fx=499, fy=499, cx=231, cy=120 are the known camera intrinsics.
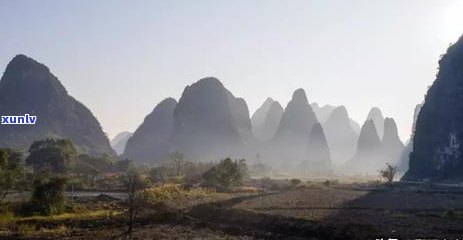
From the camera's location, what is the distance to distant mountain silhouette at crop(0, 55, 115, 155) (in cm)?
16212

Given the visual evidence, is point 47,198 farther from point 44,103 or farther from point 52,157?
point 44,103

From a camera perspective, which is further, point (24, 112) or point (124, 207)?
point (24, 112)

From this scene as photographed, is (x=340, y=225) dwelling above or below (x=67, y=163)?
below

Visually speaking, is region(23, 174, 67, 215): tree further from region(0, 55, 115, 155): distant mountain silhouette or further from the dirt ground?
region(0, 55, 115, 155): distant mountain silhouette

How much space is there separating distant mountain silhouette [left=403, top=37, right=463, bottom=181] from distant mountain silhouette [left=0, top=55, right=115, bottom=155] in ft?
318

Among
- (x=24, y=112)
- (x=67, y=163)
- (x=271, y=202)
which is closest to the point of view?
(x=271, y=202)

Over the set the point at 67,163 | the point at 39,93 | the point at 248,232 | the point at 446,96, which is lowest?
the point at 248,232

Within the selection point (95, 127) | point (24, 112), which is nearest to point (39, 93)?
point (24, 112)

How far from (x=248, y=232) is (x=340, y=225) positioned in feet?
18.3

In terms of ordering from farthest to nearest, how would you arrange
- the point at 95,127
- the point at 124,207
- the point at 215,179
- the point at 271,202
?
the point at 95,127 < the point at 215,179 < the point at 271,202 < the point at 124,207

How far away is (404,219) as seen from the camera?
34688 millimetres

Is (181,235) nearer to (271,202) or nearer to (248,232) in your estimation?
(248,232)

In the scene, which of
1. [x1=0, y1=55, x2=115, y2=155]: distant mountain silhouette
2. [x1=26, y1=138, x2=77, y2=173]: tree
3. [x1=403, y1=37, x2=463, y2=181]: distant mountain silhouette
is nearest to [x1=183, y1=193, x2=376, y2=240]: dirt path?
[x1=26, y1=138, x2=77, y2=173]: tree

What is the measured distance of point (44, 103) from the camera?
165 m
